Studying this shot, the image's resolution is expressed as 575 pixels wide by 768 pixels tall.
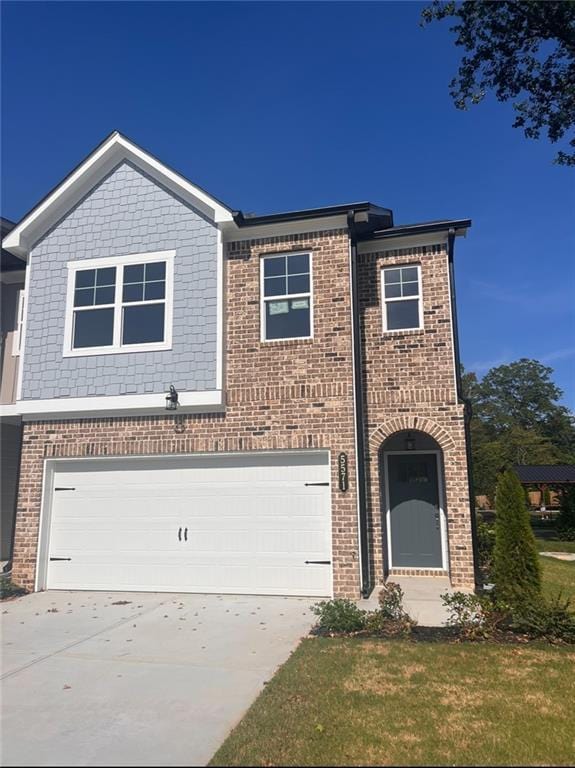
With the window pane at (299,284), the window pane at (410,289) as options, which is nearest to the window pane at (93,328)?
the window pane at (299,284)

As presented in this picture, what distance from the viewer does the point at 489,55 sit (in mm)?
A: 8336

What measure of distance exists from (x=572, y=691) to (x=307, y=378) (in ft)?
19.8

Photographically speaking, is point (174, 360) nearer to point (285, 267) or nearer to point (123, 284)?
point (123, 284)

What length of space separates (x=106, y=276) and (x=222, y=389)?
3.36m

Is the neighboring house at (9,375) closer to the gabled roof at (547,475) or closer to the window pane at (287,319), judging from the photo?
the window pane at (287,319)

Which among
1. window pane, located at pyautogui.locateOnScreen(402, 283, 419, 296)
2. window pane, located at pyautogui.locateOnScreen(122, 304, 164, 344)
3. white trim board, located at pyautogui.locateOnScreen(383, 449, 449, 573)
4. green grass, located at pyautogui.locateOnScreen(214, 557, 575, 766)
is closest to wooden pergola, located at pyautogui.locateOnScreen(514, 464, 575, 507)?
white trim board, located at pyautogui.locateOnScreen(383, 449, 449, 573)

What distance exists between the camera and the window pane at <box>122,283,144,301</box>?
10531mm

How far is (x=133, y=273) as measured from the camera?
10672mm

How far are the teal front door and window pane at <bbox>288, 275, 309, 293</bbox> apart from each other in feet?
13.0

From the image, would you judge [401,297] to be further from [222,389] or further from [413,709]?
[413,709]

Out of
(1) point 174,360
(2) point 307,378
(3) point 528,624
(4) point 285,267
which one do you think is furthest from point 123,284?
(3) point 528,624

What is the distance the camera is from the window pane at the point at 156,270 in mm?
10547

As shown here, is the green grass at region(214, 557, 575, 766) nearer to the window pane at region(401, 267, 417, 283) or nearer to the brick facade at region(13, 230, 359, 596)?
the brick facade at region(13, 230, 359, 596)

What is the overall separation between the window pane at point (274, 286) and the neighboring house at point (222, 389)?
0.03 meters
